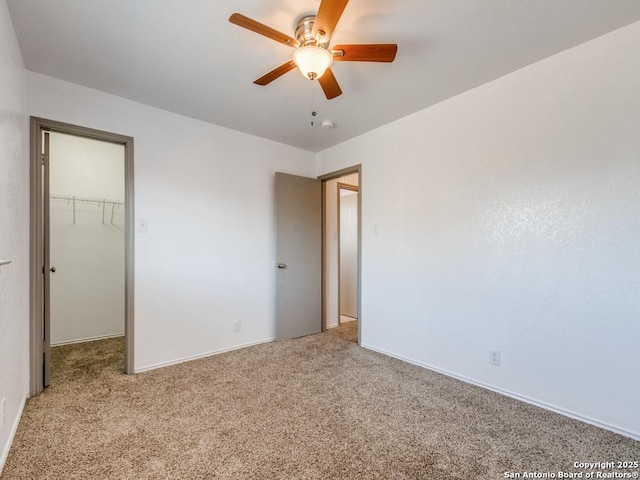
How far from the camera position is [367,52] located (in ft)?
5.51

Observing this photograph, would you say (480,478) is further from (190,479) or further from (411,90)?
(411,90)

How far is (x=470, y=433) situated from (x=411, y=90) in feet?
8.40

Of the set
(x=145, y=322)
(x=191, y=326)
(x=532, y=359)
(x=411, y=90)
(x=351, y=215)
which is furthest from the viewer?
(x=351, y=215)

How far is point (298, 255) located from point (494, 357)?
233 cm

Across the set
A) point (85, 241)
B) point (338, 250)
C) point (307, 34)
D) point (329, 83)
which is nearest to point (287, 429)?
point (329, 83)

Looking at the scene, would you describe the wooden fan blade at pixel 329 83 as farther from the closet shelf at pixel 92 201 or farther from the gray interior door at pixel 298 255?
the closet shelf at pixel 92 201

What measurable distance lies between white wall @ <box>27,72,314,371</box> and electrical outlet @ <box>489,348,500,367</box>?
2.34 meters

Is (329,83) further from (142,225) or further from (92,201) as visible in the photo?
(92,201)

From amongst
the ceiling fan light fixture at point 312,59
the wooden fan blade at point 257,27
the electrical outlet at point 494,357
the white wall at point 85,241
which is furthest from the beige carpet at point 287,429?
the wooden fan blade at point 257,27

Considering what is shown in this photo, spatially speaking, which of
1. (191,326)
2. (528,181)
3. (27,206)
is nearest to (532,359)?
(528,181)

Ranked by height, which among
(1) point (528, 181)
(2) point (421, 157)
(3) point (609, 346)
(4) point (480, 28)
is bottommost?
(3) point (609, 346)

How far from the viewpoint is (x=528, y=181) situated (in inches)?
87.9

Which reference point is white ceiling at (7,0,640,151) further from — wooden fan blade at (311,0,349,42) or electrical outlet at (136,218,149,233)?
electrical outlet at (136,218,149,233)

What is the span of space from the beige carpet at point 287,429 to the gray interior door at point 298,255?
1037 mm
